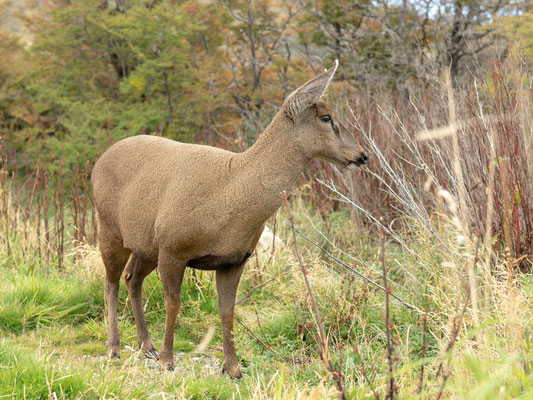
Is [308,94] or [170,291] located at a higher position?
[308,94]

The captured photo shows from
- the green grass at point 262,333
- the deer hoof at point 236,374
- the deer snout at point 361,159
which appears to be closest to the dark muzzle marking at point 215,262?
the green grass at point 262,333

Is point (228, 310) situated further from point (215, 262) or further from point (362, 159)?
point (362, 159)

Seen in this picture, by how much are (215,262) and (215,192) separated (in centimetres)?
42

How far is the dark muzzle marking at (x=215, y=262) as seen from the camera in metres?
3.49

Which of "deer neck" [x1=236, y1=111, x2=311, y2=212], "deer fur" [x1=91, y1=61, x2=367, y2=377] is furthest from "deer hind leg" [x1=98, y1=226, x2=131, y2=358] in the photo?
"deer neck" [x1=236, y1=111, x2=311, y2=212]

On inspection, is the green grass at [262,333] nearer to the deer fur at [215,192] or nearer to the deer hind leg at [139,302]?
the deer hind leg at [139,302]

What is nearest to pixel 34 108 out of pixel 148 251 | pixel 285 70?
pixel 285 70

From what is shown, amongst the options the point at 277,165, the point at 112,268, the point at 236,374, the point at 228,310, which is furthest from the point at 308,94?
the point at 112,268

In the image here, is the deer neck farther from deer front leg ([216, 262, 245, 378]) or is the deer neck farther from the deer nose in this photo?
deer front leg ([216, 262, 245, 378])

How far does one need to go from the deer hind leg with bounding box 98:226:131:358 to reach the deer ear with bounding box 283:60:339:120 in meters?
1.69

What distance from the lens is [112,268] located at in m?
4.30

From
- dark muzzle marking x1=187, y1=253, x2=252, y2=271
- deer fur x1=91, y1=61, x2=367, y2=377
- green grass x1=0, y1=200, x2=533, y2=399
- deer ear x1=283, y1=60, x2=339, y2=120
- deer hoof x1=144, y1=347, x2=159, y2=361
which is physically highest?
deer ear x1=283, y1=60, x2=339, y2=120

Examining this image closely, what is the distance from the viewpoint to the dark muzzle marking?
349cm

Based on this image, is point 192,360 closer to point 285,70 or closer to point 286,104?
point 286,104
